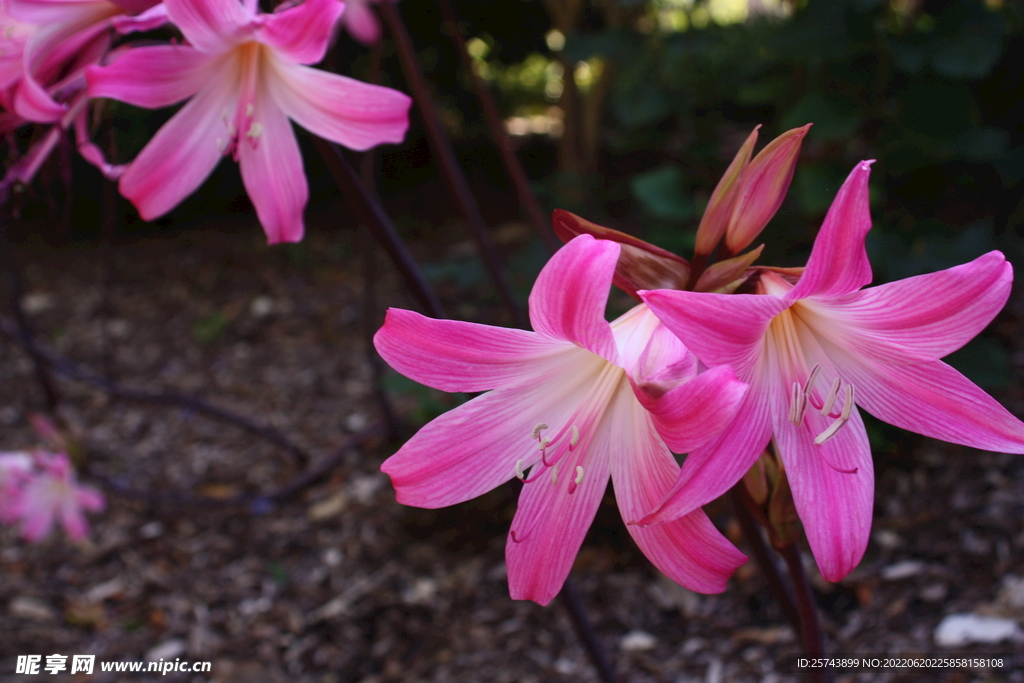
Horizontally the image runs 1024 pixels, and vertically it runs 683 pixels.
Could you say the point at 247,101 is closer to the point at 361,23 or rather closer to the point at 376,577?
the point at 361,23

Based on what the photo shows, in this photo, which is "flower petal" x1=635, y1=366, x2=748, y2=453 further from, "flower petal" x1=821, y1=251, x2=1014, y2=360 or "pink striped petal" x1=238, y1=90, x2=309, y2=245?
"pink striped petal" x1=238, y1=90, x2=309, y2=245

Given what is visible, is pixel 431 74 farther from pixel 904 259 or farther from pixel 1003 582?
pixel 1003 582

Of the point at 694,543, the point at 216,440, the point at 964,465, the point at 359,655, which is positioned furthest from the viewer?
the point at 216,440

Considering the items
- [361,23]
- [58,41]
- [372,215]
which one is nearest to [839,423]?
[372,215]

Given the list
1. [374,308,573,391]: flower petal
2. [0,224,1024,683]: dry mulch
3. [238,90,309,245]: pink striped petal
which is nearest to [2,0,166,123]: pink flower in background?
[238,90,309,245]: pink striped petal

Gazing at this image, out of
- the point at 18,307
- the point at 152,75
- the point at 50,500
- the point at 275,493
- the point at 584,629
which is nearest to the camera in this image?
the point at 152,75

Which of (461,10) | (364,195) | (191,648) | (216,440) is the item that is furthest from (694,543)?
(461,10)
